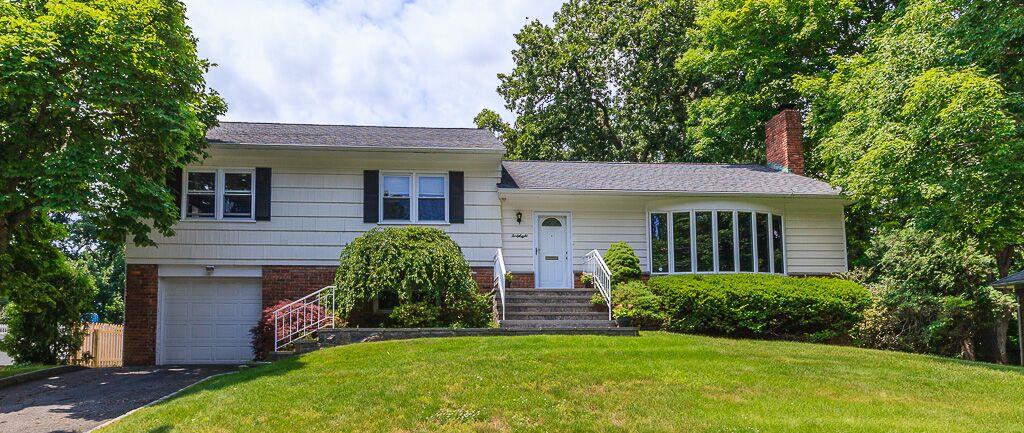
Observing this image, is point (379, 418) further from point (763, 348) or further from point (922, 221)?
point (922, 221)

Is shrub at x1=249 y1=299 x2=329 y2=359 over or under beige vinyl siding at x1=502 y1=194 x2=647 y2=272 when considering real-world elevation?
under

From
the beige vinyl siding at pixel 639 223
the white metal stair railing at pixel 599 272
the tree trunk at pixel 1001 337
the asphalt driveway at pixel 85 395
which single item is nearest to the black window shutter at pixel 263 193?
the asphalt driveway at pixel 85 395

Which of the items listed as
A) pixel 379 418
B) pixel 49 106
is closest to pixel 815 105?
pixel 379 418

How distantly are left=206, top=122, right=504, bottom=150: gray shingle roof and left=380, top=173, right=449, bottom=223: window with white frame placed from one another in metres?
0.81

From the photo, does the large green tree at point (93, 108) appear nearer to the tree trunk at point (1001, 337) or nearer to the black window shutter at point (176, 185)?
the black window shutter at point (176, 185)

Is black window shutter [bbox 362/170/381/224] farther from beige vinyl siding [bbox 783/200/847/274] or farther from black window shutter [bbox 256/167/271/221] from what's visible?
beige vinyl siding [bbox 783/200/847/274]

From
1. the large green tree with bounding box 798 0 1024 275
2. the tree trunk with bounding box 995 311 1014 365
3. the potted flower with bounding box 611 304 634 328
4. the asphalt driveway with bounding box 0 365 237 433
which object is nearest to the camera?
the asphalt driveway with bounding box 0 365 237 433

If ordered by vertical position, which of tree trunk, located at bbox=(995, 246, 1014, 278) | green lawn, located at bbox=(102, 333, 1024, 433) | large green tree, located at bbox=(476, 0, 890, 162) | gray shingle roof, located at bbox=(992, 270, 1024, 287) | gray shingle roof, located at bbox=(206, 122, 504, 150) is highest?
large green tree, located at bbox=(476, 0, 890, 162)

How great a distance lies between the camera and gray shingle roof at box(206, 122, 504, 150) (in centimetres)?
1559

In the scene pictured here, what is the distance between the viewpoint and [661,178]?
59.4 ft

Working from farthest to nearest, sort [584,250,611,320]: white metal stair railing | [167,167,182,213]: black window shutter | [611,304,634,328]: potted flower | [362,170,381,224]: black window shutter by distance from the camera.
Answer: [362,170,381,224]: black window shutter → [167,167,182,213]: black window shutter → [584,250,611,320]: white metal stair railing → [611,304,634,328]: potted flower

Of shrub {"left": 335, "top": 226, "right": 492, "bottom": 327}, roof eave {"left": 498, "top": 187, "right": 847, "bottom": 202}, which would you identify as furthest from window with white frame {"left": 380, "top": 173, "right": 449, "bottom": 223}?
shrub {"left": 335, "top": 226, "right": 492, "bottom": 327}

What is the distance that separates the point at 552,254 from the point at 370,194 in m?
4.52

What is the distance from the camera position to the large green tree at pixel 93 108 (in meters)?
10.8
